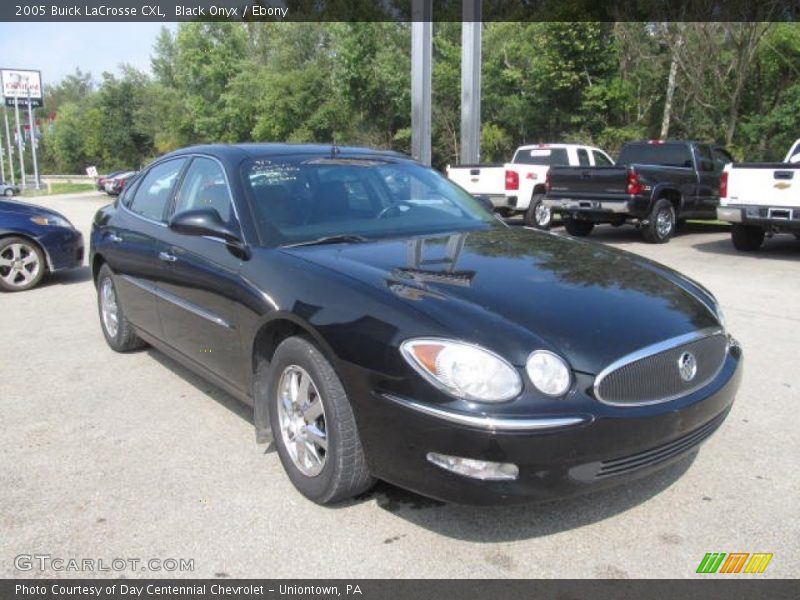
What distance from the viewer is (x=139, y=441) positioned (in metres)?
3.94

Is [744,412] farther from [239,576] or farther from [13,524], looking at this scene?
[13,524]

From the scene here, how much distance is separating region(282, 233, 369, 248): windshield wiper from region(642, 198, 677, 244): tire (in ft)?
32.0

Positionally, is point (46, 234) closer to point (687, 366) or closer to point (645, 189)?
point (687, 366)

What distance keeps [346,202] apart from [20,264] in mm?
6524

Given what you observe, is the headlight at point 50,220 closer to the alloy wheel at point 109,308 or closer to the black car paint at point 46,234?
the black car paint at point 46,234

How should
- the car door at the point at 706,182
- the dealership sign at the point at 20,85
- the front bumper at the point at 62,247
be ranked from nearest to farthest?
the front bumper at the point at 62,247, the car door at the point at 706,182, the dealership sign at the point at 20,85

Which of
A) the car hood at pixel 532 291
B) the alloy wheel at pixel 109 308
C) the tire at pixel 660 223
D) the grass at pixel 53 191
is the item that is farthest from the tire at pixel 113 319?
the grass at pixel 53 191

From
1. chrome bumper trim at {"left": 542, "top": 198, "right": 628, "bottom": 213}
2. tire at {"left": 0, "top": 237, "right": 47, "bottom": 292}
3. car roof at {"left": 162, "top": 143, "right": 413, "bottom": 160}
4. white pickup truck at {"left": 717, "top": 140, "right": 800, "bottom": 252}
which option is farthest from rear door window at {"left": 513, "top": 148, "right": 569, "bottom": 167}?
car roof at {"left": 162, "top": 143, "right": 413, "bottom": 160}

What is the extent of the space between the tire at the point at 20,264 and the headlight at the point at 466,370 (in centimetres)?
776

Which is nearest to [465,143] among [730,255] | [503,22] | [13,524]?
[730,255]

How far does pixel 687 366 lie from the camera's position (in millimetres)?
2875

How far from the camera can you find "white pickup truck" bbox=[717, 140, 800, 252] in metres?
9.80

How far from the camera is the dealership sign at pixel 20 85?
57.3 metres

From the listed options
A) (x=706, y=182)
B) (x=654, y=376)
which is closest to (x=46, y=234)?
(x=654, y=376)
